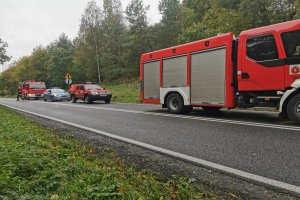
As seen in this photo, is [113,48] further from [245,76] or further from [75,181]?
[75,181]

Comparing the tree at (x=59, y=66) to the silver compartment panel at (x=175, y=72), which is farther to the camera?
the tree at (x=59, y=66)

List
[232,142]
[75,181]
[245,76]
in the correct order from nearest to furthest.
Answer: [75,181] → [232,142] → [245,76]

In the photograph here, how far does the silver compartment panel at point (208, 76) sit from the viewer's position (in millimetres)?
10492

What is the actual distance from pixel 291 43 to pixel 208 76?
10.2 ft

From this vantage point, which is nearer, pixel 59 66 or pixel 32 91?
pixel 32 91

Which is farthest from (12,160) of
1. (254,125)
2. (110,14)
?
(110,14)

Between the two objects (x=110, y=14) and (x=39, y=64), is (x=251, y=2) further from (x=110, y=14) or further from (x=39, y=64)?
(x=39, y=64)

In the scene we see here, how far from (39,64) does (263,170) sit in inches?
3144

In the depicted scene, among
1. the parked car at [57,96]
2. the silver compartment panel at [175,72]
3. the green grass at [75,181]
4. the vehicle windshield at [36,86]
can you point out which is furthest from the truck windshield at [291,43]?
the vehicle windshield at [36,86]

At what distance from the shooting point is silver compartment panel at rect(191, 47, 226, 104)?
10.5 m

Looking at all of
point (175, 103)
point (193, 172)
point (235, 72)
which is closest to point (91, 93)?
point (175, 103)

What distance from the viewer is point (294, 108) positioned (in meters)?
8.57

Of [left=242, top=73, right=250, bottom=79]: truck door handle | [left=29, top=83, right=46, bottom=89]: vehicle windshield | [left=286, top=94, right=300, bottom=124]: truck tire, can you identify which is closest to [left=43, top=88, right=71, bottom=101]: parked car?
[left=29, top=83, right=46, bottom=89]: vehicle windshield

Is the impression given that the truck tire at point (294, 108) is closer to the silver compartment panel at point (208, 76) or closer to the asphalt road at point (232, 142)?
the asphalt road at point (232, 142)
